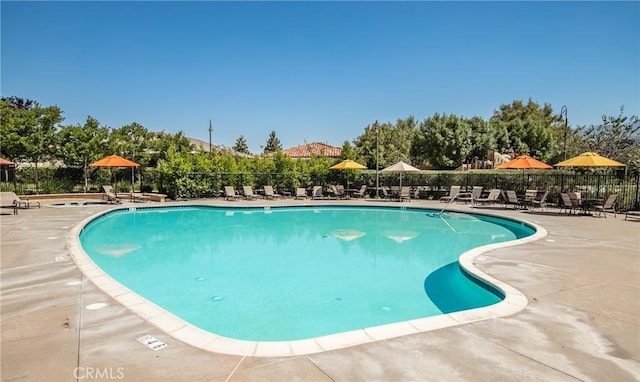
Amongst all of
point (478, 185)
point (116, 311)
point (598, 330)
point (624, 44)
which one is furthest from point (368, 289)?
point (624, 44)

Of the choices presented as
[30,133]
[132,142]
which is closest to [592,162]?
[132,142]

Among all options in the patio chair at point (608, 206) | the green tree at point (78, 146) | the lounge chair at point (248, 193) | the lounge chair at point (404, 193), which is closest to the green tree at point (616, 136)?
the patio chair at point (608, 206)

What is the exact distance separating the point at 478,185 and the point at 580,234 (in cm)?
1087

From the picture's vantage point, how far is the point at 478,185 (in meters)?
20.5

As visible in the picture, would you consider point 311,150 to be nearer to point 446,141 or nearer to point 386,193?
point 446,141

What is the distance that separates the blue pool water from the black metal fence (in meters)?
4.68

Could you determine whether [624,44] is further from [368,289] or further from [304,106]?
[304,106]

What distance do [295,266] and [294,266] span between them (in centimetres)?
2

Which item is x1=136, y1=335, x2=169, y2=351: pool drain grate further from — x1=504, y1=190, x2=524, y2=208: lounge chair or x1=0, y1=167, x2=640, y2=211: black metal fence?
x1=0, y1=167, x2=640, y2=211: black metal fence

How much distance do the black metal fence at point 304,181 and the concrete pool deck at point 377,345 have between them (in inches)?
519

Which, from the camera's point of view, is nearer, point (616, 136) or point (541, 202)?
point (541, 202)

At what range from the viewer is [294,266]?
905 centimetres

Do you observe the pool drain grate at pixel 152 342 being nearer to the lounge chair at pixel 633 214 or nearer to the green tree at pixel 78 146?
the lounge chair at pixel 633 214

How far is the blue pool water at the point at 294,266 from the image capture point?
6.03 metres
